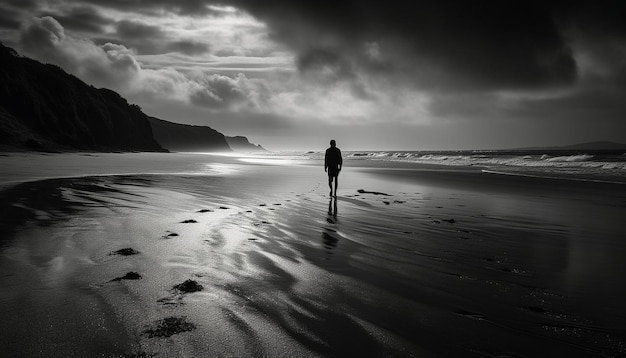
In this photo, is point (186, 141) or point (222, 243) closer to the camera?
point (222, 243)

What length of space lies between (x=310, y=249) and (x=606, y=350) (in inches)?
138

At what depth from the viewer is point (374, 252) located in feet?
16.5

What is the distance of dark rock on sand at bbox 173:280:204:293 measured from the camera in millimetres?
A: 3217

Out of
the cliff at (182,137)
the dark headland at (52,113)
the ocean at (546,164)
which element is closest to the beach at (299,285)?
the ocean at (546,164)

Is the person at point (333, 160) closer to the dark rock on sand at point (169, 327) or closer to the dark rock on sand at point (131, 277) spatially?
the dark rock on sand at point (131, 277)

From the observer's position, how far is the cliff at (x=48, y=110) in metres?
38.7

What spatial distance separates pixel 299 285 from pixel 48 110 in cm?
6015

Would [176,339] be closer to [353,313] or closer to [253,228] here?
[353,313]

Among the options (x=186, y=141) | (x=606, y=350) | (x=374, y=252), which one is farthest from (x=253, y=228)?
→ (x=186, y=141)

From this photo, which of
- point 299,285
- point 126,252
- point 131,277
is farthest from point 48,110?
point 299,285

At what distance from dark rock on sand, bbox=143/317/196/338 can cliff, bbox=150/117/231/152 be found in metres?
170

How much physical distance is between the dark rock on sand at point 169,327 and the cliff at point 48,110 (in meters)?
41.5

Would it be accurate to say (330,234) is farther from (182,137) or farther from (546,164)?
(182,137)

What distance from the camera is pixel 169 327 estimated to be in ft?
8.11
